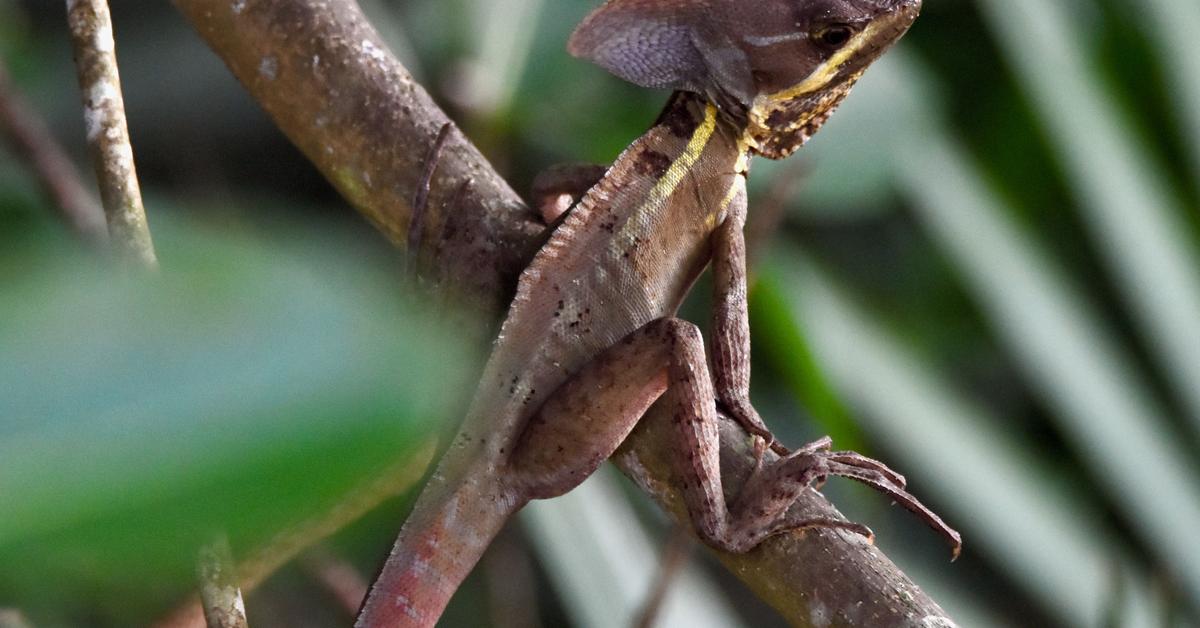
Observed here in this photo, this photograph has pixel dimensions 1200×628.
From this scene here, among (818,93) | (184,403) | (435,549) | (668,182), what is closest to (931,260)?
(818,93)

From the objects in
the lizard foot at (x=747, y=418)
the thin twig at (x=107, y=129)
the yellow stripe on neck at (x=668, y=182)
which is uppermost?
the thin twig at (x=107, y=129)

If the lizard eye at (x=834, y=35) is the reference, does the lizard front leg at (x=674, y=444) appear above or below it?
below

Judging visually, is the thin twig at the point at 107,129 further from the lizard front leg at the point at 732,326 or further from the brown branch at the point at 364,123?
the lizard front leg at the point at 732,326

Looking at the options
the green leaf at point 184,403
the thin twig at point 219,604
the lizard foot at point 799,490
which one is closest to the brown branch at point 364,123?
the lizard foot at point 799,490

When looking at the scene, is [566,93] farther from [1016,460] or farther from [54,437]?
[54,437]

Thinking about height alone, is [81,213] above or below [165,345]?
above

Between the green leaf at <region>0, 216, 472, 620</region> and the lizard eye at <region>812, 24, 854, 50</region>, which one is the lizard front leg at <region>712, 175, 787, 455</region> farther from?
the green leaf at <region>0, 216, 472, 620</region>

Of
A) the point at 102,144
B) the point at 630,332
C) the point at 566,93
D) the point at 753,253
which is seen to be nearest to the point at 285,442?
the point at 102,144
